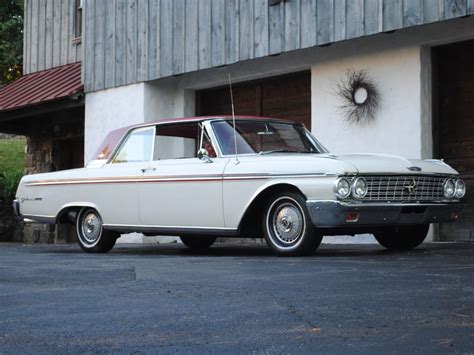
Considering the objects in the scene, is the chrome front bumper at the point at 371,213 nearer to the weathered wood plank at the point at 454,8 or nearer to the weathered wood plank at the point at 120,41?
the weathered wood plank at the point at 454,8

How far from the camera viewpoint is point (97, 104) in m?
14.6

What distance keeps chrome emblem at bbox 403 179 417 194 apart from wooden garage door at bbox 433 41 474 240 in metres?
3.25

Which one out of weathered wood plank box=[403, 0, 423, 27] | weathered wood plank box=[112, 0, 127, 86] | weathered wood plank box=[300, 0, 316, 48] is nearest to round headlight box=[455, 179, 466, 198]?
weathered wood plank box=[403, 0, 423, 27]

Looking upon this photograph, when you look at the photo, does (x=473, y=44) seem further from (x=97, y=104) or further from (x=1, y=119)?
(x=1, y=119)

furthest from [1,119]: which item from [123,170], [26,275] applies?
[26,275]

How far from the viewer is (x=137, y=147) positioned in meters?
9.01

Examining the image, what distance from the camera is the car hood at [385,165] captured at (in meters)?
7.11

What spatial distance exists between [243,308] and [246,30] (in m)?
8.23

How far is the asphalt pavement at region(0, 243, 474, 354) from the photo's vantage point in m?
3.25

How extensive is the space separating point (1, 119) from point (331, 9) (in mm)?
8313

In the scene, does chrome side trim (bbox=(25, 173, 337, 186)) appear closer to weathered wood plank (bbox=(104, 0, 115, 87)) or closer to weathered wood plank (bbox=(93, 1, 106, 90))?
weathered wood plank (bbox=(104, 0, 115, 87))

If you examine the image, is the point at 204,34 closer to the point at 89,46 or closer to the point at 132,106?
the point at 132,106

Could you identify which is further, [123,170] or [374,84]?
[374,84]

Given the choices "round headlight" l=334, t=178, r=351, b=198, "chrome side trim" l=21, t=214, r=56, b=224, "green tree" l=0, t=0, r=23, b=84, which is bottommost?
"chrome side trim" l=21, t=214, r=56, b=224
